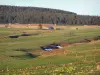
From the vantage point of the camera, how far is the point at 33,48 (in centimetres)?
6500

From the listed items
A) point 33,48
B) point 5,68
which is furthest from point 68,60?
point 33,48

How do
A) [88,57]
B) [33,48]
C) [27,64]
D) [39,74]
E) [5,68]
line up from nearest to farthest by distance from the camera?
Answer: [39,74], [5,68], [27,64], [88,57], [33,48]

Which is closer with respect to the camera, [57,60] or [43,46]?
[57,60]

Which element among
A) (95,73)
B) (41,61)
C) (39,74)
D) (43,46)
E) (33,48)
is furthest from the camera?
(43,46)

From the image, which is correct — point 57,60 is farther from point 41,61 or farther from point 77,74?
point 77,74

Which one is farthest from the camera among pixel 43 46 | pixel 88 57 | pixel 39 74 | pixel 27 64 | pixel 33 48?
pixel 43 46

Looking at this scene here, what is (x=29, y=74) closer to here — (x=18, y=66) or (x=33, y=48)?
(x=18, y=66)

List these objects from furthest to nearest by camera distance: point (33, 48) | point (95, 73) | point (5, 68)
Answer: point (33, 48)
point (5, 68)
point (95, 73)

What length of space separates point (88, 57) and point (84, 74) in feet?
59.1

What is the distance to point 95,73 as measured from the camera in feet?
91.9

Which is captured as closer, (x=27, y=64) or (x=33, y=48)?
(x=27, y=64)

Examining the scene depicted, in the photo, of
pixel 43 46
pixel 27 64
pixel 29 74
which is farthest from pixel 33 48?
pixel 29 74

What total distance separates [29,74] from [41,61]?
11063mm

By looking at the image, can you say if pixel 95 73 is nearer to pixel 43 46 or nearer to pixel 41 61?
pixel 41 61
